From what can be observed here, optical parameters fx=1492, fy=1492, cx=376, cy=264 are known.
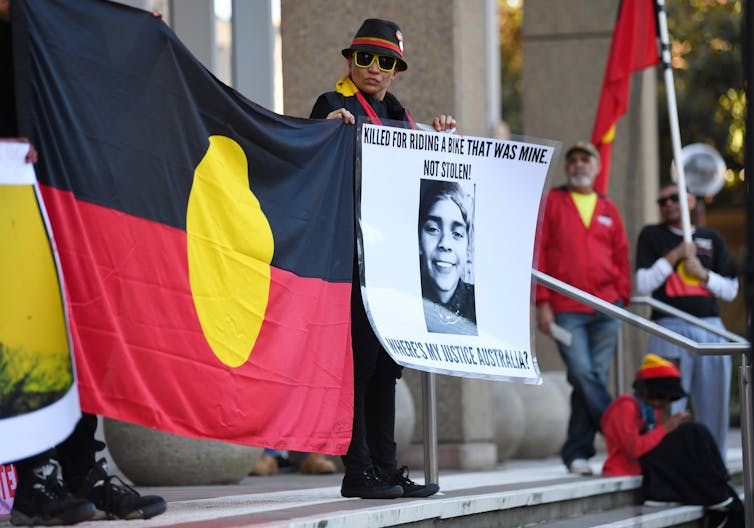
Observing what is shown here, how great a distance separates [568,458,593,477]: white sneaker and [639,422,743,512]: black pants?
1.56 feet

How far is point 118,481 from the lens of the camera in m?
5.34

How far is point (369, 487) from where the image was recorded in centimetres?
618

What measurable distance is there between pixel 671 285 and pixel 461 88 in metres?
1.89

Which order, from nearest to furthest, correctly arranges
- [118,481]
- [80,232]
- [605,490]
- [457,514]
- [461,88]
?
1. [80,232]
2. [118,481]
3. [457,514]
4. [605,490]
5. [461,88]

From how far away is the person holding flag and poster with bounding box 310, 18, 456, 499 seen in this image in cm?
622

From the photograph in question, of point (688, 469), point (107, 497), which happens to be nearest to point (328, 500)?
point (107, 497)

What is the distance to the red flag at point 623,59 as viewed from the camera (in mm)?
11625

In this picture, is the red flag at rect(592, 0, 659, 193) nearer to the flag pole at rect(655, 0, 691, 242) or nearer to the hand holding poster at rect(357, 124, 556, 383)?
the flag pole at rect(655, 0, 691, 242)

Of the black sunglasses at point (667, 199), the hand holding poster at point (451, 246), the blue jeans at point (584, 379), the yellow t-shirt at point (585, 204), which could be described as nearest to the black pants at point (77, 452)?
the hand holding poster at point (451, 246)

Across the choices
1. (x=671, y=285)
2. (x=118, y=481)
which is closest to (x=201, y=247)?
(x=118, y=481)

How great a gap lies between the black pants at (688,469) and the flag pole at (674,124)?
1.56 meters

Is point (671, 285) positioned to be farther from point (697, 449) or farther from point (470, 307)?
point (470, 307)

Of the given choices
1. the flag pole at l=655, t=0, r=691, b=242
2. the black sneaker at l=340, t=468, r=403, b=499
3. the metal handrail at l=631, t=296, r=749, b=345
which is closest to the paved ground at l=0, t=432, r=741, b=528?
the black sneaker at l=340, t=468, r=403, b=499

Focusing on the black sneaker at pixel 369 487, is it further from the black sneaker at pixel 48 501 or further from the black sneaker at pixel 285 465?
the black sneaker at pixel 285 465
